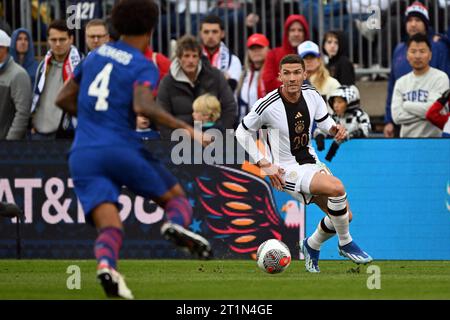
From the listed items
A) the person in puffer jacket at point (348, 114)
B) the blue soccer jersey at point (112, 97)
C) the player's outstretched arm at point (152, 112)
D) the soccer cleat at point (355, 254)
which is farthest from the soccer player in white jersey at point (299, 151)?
the player's outstretched arm at point (152, 112)

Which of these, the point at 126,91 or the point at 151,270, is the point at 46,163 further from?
the point at 126,91

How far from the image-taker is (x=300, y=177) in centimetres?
1288

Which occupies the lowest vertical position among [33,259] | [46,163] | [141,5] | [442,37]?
[33,259]

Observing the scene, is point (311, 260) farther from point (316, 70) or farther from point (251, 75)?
point (251, 75)

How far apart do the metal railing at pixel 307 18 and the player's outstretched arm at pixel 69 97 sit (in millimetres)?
8524

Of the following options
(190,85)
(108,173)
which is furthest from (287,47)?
(108,173)

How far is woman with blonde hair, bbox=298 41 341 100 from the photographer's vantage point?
15.9 m

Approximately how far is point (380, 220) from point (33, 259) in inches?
179

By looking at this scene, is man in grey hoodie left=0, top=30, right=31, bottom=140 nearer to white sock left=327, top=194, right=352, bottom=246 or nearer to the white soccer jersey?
the white soccer jersey

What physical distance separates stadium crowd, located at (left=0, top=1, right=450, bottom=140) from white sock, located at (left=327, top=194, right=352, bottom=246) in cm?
265

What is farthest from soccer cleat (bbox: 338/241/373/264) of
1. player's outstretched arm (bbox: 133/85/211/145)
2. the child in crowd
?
player's outstretched arm (bbox: 133/85/211/145)

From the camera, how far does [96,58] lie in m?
9.49

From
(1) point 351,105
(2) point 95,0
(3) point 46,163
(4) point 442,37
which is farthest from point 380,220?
(2) point 95,0

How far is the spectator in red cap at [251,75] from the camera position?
16750 millimetres
